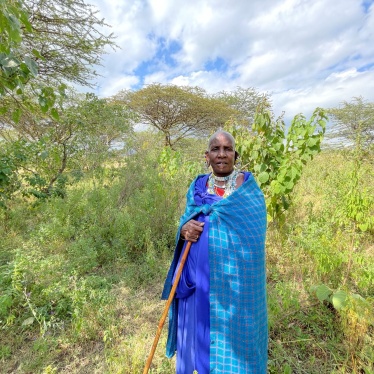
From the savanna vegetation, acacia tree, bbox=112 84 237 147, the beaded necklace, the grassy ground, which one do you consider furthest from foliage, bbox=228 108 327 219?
acacia tree, bbox=112 84 237 147

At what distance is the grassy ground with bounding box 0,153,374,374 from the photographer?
1832mm

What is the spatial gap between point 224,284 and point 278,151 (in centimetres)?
196

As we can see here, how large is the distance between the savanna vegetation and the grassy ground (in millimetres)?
14

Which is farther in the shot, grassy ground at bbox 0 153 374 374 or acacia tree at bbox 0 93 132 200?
acacia tree at bbox 0 93 132 200

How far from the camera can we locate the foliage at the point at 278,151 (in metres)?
2.65

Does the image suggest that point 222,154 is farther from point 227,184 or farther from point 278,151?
point 278,151

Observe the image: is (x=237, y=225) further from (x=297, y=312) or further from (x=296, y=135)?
(x=296, y=135)

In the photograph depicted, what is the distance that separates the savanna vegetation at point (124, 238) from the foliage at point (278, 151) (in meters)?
0.01

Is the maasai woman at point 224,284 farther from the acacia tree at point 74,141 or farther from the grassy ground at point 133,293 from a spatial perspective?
the acacia tree at point 74,141

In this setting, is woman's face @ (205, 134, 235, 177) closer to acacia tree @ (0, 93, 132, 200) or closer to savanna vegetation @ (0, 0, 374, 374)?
savanna vegetation @ (0, 0, 374, 374)

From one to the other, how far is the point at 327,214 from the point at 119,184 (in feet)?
11.1

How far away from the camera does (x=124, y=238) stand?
345cm

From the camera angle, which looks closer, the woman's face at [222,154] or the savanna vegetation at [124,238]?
the woman's face at [222,154]

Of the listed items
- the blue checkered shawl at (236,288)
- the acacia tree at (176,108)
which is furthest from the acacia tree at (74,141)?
the acacia tree at (176,108)
